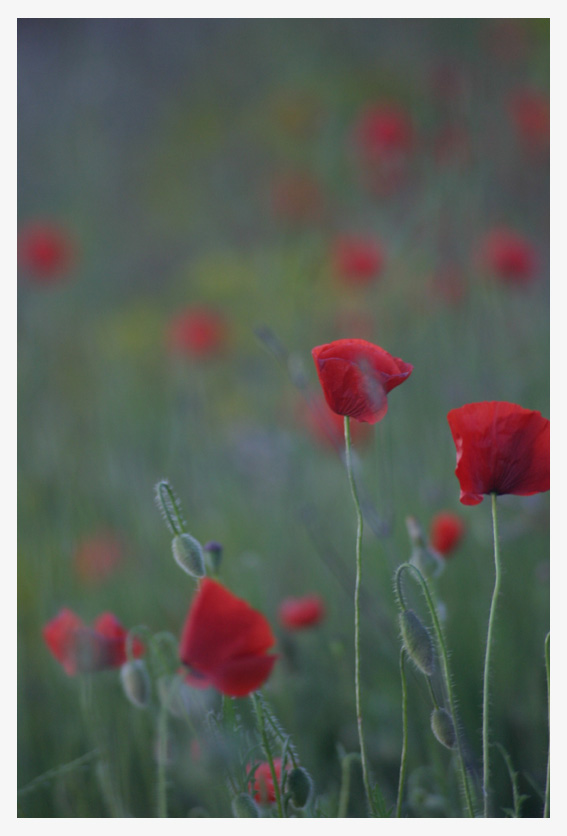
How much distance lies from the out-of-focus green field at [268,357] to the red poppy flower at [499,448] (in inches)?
11.0

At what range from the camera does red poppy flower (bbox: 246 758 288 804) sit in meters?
0.79

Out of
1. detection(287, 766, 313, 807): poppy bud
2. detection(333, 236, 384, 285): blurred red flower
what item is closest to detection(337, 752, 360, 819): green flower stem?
detection(287, 766, 313, 807): poppy bud

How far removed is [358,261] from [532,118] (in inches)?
18.4

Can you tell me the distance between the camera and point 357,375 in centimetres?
70

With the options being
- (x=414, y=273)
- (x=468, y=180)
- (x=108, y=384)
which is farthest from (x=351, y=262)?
(x=108, y=384)

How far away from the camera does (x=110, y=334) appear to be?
6.42 ft

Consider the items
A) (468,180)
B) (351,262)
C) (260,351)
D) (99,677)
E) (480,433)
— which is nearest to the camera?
(480,433)

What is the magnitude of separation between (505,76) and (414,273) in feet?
1.53

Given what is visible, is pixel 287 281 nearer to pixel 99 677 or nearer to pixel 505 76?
pixel 505 76

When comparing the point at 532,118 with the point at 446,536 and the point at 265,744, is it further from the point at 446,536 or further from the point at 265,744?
the point at 265,744

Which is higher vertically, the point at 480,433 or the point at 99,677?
the point at 480,433

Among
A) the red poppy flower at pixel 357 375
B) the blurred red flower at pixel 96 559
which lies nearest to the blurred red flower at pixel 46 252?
the blurred red flower at pixel 96 559

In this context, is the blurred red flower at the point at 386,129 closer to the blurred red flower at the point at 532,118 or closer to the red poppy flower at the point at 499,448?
the blurred red flower at the point at 532,118

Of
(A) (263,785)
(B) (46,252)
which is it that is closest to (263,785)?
(A) (263,785)
